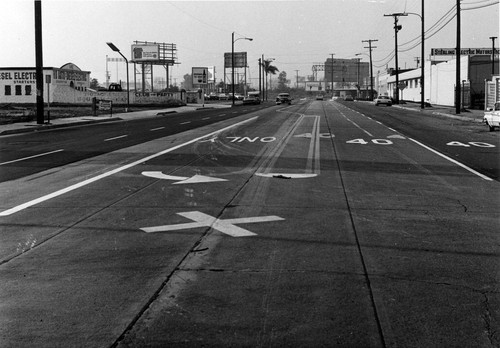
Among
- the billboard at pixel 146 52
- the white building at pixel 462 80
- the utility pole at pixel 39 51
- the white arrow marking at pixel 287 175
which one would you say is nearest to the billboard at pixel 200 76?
the billboard at pixel 146 52

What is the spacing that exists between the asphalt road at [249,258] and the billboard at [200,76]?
257 ft

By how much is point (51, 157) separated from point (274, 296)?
41.4ft

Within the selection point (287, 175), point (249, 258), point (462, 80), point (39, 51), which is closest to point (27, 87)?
point (39, 51)

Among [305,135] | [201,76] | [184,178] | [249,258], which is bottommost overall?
[249,258]

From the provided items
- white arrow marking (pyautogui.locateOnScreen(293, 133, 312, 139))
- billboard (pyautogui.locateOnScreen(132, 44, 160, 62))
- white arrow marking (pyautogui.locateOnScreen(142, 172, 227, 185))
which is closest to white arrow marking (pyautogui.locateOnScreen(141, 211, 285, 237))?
white arrow marking (pyautogui.locateOnScreen(142, 172, 227, 185))

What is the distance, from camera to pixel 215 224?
25.7ft

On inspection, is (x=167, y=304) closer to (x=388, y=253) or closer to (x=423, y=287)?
(x=423, y=287)

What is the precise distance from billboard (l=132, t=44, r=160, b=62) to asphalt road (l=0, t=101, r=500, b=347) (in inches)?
3652

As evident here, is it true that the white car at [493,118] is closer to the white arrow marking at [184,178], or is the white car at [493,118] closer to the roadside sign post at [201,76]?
the white arrow marking at [184,178]

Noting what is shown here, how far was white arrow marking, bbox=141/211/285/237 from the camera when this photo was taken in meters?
7.41

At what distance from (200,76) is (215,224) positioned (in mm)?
87374

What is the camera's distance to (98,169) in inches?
533

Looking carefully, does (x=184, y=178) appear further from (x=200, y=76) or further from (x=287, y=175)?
(x=200, y=76)

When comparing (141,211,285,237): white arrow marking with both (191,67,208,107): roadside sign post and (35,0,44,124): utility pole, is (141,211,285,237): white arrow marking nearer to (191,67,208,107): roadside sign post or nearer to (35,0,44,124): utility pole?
(35,0,44,124): utility pole
